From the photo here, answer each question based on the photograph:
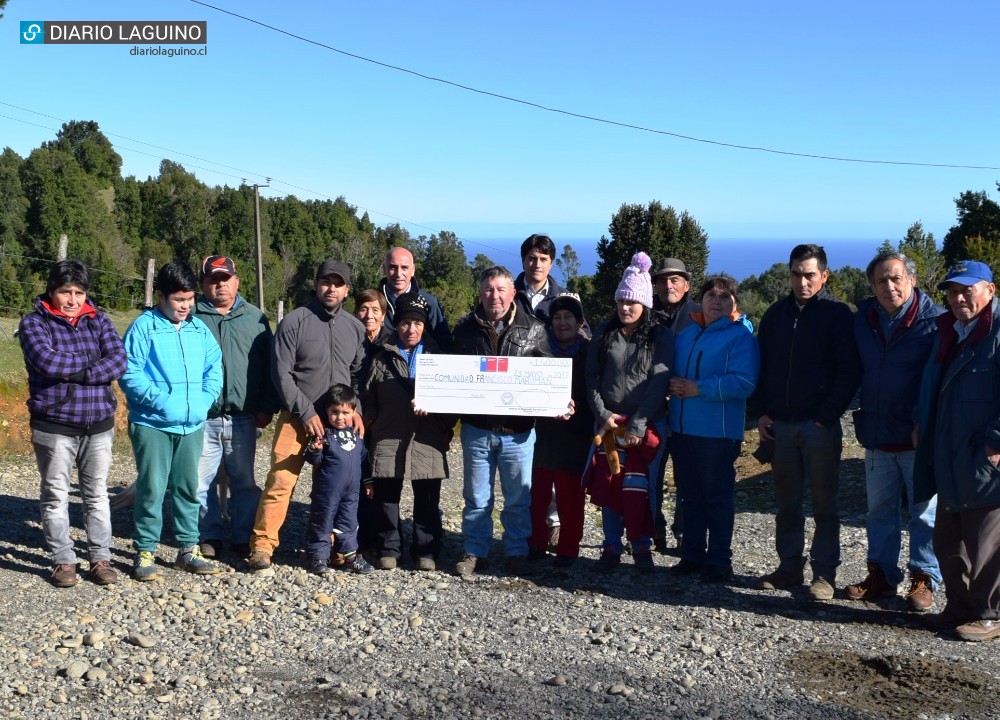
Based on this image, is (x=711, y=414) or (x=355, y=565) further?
(x=355, y=565)

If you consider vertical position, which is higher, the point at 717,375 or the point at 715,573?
the point at 717,375

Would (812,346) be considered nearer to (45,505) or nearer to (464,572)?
(464,572)

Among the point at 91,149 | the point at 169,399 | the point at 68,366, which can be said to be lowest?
the point at 169,399

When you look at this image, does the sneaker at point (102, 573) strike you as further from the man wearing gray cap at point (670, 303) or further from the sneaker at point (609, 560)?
the man wearing gray cap at point (670, 303)

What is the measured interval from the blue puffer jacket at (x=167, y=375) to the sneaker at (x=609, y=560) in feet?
10.1

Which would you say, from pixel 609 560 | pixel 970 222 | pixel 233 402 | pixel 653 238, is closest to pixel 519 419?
pixel 609 560

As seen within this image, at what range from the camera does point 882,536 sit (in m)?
6.47

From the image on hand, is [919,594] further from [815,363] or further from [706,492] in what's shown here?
[815,363]

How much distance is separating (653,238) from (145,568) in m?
46.4

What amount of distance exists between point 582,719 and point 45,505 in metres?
3.86

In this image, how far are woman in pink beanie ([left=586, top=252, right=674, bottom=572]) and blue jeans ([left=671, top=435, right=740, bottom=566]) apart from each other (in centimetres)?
23

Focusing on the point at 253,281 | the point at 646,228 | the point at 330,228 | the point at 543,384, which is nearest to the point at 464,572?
the point at 543,384

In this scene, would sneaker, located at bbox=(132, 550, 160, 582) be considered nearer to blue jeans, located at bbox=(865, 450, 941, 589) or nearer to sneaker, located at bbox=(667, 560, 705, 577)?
sneaker, located at bbox=(667, 560, 705, 577)

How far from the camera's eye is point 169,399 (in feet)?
21.1
